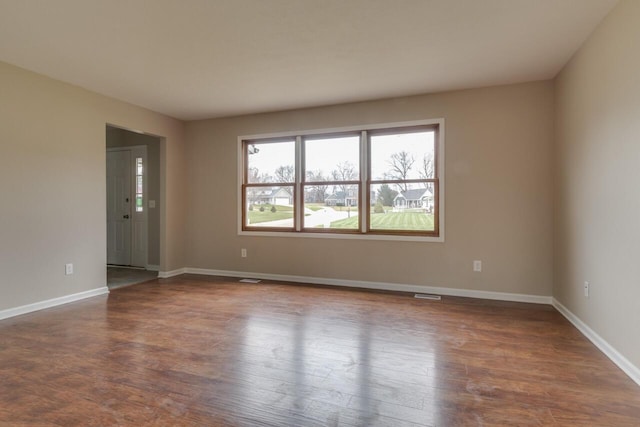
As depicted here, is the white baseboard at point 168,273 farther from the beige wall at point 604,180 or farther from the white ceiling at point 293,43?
the beige wall at point 604,180

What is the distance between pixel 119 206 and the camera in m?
6.16

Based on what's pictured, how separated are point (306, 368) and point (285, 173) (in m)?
3.34

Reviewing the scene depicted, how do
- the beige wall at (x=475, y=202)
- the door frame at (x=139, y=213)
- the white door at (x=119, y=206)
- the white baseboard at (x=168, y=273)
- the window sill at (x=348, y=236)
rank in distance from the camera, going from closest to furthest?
the beige wall at (x=475, y=202) → the window sill at (x=348, y=236) → the white baseboard at (x=168, y=273) → the door frame at (x=139, y=213) → the white door at (x=119, y=206)

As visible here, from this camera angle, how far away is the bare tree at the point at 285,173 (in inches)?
200

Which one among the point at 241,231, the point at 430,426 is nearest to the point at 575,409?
the point at 430,426

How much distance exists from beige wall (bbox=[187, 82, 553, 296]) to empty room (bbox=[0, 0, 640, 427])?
0.03 meters

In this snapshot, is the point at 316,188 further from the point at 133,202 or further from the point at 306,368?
the point at 133,202

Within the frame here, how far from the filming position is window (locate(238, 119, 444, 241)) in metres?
4.35

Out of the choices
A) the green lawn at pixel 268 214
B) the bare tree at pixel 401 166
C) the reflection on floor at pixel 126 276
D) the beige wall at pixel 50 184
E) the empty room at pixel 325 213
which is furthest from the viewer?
the green lawn at pixel 268 214

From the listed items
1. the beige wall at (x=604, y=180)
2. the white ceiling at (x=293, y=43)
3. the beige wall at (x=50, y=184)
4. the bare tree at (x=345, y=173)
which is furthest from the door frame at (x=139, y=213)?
the beige wall at (x=604, y=180)

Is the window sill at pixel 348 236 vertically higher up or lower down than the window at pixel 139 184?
lower down

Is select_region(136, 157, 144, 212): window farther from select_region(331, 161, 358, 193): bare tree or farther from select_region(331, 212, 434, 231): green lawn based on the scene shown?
Answer: select_region(331, 212, 434, 231): green lawn

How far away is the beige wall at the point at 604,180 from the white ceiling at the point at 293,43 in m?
0.30

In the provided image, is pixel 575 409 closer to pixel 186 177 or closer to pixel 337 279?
pixel 337 279
